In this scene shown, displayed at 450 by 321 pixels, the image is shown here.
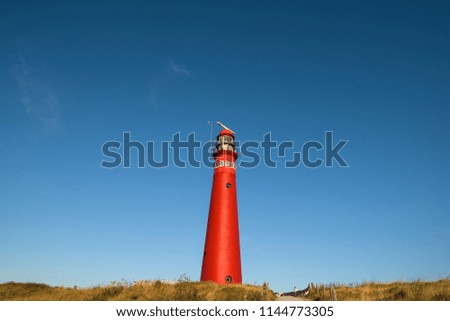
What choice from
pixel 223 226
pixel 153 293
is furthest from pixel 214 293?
pixel 223 226

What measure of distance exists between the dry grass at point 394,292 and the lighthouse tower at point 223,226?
7076 millimetres

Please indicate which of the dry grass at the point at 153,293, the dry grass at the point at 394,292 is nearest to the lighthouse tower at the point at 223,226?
the dry grass at the point at 153,293

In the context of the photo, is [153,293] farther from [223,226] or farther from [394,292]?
[394,292]

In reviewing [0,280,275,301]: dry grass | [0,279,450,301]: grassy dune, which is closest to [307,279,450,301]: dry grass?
[0,279,450,301]: grassy dune

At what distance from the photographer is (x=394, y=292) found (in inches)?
714

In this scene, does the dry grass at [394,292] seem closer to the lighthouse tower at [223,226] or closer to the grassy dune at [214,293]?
the grassy dune at [214,293]

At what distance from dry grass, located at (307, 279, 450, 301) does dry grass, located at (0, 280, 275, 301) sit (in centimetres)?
351

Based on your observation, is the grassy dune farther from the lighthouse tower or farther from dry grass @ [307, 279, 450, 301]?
the lighthouse tower

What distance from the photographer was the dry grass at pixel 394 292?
16759 mm
